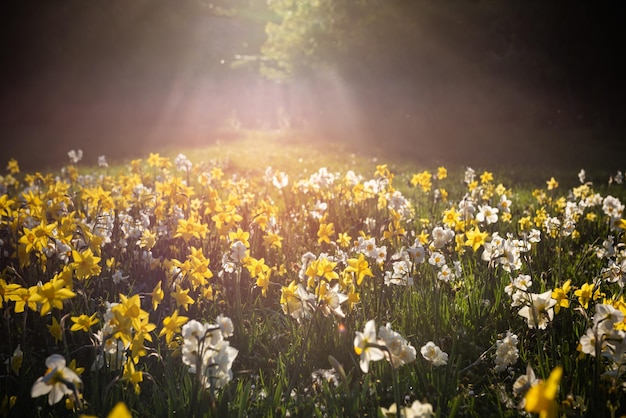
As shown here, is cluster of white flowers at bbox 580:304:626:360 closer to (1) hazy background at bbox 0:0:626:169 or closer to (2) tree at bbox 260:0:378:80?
(1) hazy background at bbox 0:0:626:169

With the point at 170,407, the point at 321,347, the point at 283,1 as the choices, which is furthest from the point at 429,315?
the point at 283,1

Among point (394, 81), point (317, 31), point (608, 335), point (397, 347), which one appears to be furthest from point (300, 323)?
point (317, 31)

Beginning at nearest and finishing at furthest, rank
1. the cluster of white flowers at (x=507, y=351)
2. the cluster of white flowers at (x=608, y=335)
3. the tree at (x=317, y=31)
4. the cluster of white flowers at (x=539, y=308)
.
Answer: the cluster of white flowers at (x=608, y=335), the cluster of white flowers at (x=539, y=308), the cluster of white flowers at (x=507, y=351), the tree at (x=317, y=31)

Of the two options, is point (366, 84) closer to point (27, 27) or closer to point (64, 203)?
point (27, 27)

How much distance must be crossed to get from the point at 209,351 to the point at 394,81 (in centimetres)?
2339

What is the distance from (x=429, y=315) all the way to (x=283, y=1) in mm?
35861

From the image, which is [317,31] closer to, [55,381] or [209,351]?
[209,351]

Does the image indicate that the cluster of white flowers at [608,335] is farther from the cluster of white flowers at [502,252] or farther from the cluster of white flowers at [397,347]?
the cluster of white flowers at [502,252]

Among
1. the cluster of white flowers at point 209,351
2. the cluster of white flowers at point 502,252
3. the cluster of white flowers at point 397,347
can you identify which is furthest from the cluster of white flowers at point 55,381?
the cluster of white flowers at point 502,252

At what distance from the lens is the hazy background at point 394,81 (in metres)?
18.2

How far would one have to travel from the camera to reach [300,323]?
2.51 metres

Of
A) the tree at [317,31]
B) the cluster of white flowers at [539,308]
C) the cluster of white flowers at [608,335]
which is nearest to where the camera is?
the cluster of white flowers at [608,335]

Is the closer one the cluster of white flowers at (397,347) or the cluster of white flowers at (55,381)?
the cluster of white flowers at (55,381)

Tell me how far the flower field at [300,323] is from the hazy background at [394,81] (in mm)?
10035
